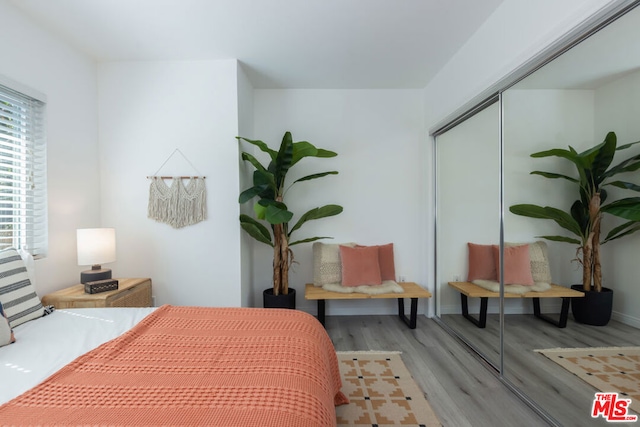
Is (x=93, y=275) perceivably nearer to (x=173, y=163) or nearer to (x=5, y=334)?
(x=5, y=334)

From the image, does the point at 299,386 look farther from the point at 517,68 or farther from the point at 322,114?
the point at 322,114

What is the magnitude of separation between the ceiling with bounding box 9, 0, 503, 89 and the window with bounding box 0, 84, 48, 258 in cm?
70

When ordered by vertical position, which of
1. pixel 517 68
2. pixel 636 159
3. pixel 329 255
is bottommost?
pixel 329 255

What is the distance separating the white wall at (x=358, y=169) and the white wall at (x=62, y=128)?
5.43ft

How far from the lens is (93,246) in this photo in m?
2.32

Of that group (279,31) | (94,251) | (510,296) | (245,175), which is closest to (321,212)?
(245,175)

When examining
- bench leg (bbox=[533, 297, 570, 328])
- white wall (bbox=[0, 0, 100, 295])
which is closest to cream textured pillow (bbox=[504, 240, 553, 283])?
bench leg (bbox=[533, 297, 570, 328])

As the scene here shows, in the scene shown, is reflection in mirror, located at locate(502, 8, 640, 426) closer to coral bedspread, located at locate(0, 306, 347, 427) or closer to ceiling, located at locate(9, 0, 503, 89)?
ceiling, located at locate(9, 0, 503, 89)

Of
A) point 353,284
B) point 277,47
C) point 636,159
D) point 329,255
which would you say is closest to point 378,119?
point 277,47

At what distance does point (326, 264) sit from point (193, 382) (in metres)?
2.32

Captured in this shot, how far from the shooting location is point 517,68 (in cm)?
186

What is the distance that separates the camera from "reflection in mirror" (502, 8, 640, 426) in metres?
1.22

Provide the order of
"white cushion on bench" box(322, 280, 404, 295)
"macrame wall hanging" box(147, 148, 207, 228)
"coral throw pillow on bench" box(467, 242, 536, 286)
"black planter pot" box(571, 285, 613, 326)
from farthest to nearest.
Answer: "white cushion on bench" box(322, 280, 404, 295) → "macrame wall hanging" box(147, 148, 207, 228) → "coral throw pillow on bench" box(467, 242, 536, 286) → "black planter pot" box(571, 285, 613, 326)

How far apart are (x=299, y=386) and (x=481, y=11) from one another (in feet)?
8.78
